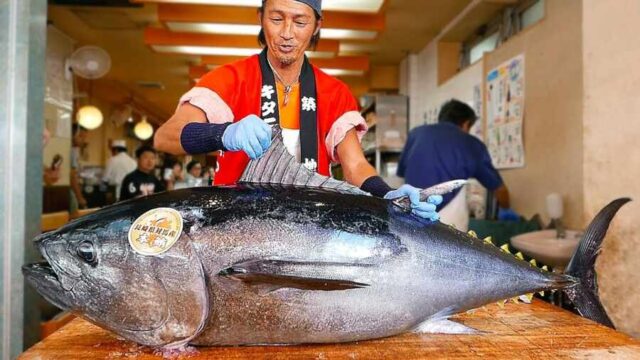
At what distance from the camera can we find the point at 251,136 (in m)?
1.32

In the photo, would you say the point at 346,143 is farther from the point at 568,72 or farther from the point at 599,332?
the point at 568,72

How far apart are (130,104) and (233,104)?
13.2m

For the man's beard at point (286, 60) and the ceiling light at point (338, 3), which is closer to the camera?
the man's beard at point (286, 60)

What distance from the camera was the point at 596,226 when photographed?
1.58 meters

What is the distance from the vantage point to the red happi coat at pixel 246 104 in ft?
5.51

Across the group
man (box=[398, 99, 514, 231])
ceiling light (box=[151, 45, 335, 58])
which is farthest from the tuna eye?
ceiling light (box=[151, 45, 335, 58])

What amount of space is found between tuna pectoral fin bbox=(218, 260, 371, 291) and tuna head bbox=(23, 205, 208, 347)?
98 millimetres

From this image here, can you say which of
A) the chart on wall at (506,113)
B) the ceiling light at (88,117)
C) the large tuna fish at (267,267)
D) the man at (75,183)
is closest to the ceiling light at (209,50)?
the man at (75,183)

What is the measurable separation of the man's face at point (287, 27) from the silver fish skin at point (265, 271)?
0.60m

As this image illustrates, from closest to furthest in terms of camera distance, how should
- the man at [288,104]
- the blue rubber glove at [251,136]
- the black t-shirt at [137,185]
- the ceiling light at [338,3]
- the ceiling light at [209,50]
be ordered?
the blue rubber glove at [251,136] < the man at [288,104] < the ceiling light at [338,3] < the black t-shirt at [137,185] < the ceiling light at [209,50]

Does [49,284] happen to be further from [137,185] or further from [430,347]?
[137,185]

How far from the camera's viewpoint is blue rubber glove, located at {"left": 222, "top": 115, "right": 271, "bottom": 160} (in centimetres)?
132

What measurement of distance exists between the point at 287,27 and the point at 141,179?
410 cm

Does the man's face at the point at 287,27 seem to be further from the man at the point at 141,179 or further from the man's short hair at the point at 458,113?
the man at the point at 141,179
